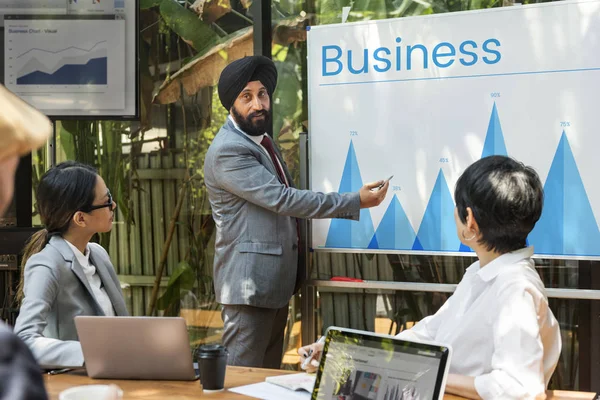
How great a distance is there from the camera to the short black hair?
84.1 inches

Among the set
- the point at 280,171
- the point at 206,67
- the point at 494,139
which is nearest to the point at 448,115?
the point at 494,139

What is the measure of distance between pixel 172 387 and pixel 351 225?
78.8 inches

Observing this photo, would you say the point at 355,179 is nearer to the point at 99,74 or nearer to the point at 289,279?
the point at 289,279

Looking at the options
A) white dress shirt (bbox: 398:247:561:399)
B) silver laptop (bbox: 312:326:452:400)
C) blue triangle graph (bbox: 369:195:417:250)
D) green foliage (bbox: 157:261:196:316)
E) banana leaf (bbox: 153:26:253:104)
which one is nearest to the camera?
silver laptop (bbox: 312:326:452:400)

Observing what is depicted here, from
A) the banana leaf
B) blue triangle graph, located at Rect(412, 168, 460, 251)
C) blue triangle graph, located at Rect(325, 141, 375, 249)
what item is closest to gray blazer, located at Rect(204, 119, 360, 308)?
blue triangle graph, located at Rect(325, 141, 375, 249)

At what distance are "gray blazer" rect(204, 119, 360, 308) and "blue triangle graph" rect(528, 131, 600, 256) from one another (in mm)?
838

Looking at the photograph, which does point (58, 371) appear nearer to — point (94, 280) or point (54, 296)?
point (54, 296)

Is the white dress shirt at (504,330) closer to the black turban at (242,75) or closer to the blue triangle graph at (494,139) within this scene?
the blue triangle graph at (494,139)

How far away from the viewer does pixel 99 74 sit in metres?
4.53

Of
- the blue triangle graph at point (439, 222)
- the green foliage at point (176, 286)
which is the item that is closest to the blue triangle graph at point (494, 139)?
the blue triangle graph at point (439, 222)

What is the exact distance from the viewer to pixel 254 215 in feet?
12.5

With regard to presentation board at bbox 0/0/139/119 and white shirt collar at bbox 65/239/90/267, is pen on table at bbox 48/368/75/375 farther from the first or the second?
presentation board at bbox 0/0/139/119

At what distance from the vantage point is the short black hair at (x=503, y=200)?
214 cm

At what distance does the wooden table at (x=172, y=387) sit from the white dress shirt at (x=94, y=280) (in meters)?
0.52
